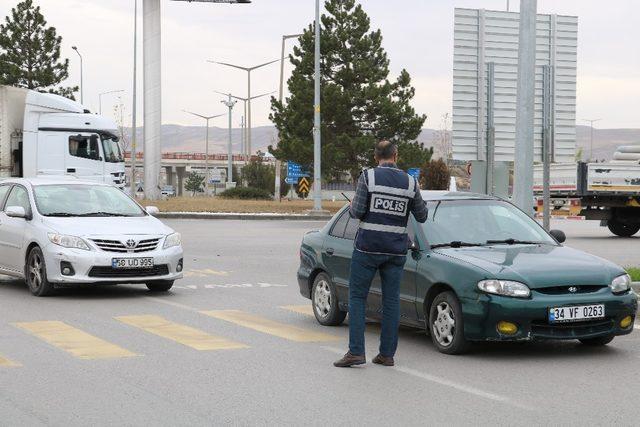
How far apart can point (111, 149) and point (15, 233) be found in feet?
73.1

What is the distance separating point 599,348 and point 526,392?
2.38 metres

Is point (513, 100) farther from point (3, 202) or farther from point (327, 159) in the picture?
point (327, 159)

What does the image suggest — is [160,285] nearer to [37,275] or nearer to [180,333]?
[37,275]

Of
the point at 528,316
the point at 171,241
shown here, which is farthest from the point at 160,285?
the point at 528,316

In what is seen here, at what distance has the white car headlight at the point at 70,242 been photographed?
541 inches

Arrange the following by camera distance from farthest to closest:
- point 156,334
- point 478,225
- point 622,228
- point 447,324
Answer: point 622,228 < point 156,334 < point 478,225 < point 447,324

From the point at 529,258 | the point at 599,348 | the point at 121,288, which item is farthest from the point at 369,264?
the point at 121,288

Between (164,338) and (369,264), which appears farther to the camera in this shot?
(164,338)

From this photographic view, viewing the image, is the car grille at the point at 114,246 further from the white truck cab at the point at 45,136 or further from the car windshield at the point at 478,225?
the white truck cab at the point at 45,136

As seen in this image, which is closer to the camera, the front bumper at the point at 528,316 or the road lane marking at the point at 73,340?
the front bumper at the point at 528,316

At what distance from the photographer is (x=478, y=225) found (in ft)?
34.1

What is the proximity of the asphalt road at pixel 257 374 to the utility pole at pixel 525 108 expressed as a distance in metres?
3.66

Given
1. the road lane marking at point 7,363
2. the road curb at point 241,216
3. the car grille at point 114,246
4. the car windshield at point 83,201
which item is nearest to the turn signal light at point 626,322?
the road lane marking at point 7,363

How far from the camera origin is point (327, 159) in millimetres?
54406
